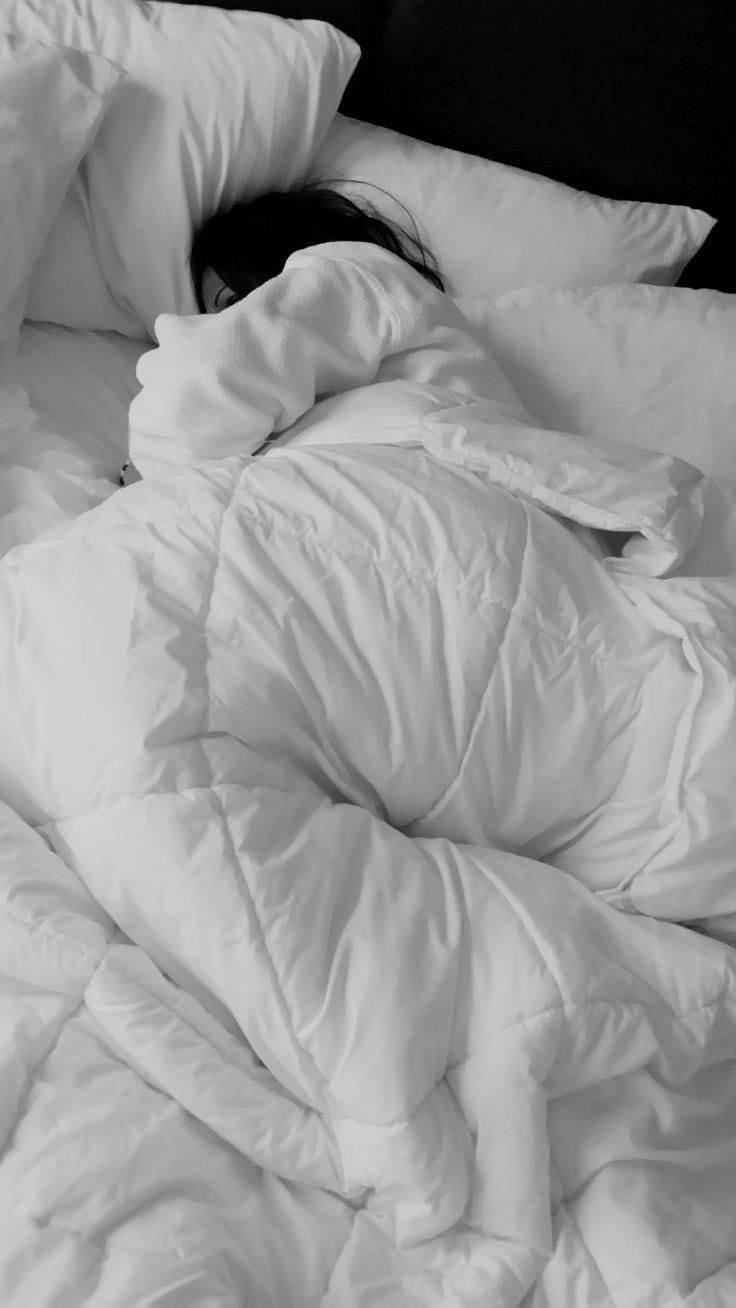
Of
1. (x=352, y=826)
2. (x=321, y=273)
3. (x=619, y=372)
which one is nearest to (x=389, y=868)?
(x=352, y=826)

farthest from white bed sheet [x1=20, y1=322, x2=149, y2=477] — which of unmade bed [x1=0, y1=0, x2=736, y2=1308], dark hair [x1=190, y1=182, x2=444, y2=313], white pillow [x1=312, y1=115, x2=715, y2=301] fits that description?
white pillow [x1=312, y1=115, x2=715, y2=301]

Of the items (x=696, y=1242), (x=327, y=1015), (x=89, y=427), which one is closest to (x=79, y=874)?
(x=327, y=1015)

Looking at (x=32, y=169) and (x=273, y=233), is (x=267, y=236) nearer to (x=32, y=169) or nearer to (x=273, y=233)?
(x=273, y=233)

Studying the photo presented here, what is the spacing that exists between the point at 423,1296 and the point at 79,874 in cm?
37

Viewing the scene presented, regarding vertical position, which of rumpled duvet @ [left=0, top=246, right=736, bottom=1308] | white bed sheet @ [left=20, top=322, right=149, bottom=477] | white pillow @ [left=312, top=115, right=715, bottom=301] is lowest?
white bed sheet @ [left=20, top=322, right=149, bottom=477]

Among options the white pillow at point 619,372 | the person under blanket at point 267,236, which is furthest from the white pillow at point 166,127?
the white pillow at point 619,372

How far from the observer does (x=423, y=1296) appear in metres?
0.86

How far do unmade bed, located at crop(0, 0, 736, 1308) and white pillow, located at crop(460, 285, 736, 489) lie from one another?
12 cm

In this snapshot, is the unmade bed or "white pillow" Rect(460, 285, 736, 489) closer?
the unmade bed

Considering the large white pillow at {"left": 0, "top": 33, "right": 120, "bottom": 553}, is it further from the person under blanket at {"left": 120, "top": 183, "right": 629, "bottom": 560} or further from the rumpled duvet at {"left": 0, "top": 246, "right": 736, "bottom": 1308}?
the rumpled duvet at {"left": 0, "top": 246, "right": 736, "bottom": 1308}

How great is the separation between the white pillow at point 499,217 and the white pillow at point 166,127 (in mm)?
102

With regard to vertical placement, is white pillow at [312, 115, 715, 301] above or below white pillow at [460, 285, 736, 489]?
above

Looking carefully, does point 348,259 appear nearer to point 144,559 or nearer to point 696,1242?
point 144,559

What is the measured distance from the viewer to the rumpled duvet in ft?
2.84
